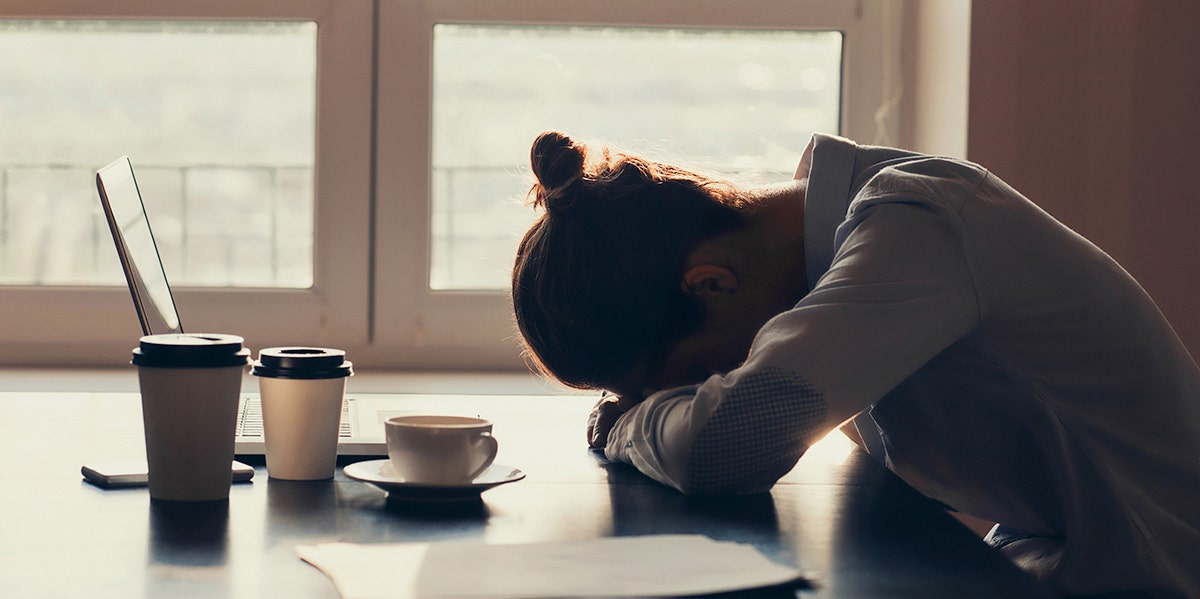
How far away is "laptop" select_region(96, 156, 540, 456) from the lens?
3.66 feet

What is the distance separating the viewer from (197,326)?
211cm

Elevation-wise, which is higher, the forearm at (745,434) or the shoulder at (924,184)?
the shoulder at (924,184)

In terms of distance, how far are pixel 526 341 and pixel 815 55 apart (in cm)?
120

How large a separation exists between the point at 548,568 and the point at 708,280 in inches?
20.3

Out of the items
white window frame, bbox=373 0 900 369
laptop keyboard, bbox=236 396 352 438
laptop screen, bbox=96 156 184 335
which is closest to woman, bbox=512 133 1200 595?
laptop keyboard, bbox=236 396 352 438

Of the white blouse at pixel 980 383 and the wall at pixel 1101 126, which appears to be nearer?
the white blouse at pixel 980 383

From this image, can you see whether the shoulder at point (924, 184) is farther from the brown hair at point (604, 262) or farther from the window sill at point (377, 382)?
the window sill at point (377, 382)

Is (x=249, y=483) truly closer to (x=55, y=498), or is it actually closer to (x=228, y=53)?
(x=55, y=498)

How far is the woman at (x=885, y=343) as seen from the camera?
3.29 ft

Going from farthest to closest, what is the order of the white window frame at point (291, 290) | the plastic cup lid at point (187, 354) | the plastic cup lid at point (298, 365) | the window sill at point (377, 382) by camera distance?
the white window frame at point (291, 290)
the window sill at point (377, 382)
the plastic cup lid at point (298, 365)
the plastic cup lid at point (187, 354)

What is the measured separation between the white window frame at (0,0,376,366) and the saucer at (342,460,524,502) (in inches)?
45.4

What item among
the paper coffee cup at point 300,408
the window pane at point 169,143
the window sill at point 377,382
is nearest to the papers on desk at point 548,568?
the paper coffee cup at point 300,408

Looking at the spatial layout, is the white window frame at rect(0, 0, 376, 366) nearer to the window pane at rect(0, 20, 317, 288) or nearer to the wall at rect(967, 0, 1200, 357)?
the window pane at rect(0, 20, 317, 288)

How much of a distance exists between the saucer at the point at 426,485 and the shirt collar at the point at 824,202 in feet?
1.26
